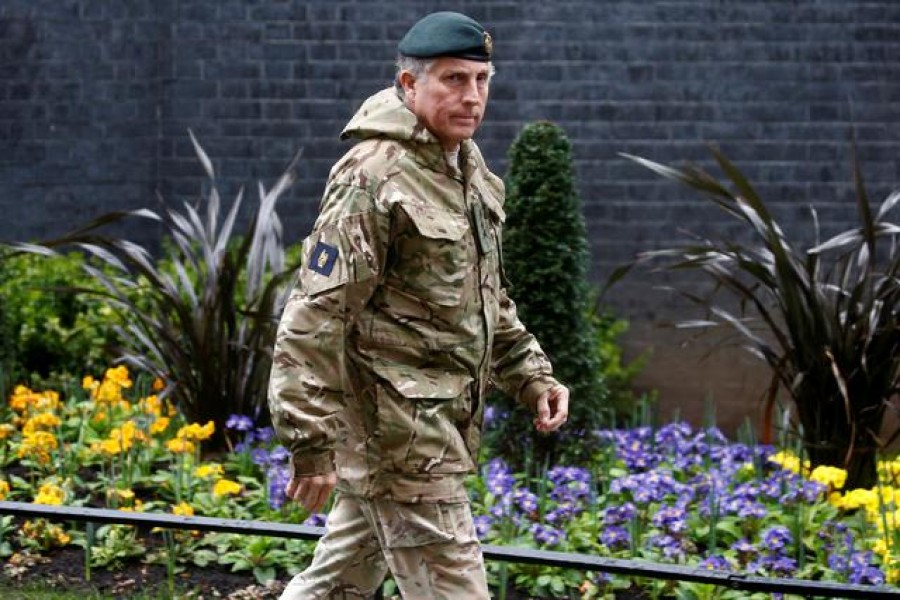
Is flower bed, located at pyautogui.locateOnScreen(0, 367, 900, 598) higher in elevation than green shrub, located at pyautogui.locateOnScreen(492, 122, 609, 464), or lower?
lower

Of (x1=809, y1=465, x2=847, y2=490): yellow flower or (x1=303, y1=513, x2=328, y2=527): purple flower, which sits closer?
(x1=303, y1=513, x2=328, y2=527): purple flower

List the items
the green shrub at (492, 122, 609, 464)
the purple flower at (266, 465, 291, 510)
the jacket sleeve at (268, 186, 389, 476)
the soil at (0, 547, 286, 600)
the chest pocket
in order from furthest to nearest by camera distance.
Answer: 1. the green shrub at (492, 122, 609, 464)
2. the purple flower at (266, 465, 291, 510)
3. the soil at (0, 547, 286, 600)
4. the chest pocket
5. the jacket sleeve at (268, 186, 389, 476)

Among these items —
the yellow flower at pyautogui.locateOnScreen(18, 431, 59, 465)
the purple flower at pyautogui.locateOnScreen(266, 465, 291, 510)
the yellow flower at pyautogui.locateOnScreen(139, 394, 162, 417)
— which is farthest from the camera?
the yellow flower at pyautogui.locateOnScreen(139, 394, 162, 417)

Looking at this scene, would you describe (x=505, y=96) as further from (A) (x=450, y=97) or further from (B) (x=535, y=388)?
(A) (x=450, y=97)

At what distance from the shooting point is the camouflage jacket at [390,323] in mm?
3135

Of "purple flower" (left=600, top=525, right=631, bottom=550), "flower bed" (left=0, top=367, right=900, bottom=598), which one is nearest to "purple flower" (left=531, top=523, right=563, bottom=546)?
"flower bed" (left=0, top=367, right=900, bottom=598)

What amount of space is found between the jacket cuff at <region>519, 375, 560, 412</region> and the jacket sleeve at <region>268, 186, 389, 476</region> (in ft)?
2.02

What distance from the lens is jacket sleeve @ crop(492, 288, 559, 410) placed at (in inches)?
145

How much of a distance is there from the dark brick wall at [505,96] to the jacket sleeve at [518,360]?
18.1 feet

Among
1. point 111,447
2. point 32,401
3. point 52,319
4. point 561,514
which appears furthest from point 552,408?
point 52,319

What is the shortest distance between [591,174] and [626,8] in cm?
100

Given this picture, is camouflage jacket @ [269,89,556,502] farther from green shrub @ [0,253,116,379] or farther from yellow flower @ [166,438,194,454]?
green shrub @ [0,253,116,379]

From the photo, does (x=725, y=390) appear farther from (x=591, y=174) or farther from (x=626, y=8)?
(x=626, y=8)

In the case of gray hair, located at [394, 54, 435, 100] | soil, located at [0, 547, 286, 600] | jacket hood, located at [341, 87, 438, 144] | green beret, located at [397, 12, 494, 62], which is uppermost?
green beret, located at [397, 12, 494, 62]
